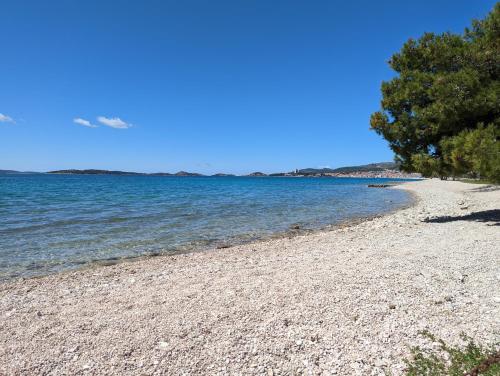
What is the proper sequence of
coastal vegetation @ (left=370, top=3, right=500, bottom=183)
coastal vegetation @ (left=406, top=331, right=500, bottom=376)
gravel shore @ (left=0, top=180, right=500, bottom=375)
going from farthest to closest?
coastal vegetation @ (left=370, top=3, right=500, bottom=183) → gravel shore @ (left=0, top=180, right=500, bottom=375) → coastal vegetation @ (left=406, top=331, right=500, bottom=376)

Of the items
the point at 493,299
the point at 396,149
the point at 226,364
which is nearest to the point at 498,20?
the point at 396,149

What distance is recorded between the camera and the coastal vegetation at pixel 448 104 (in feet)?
43.4

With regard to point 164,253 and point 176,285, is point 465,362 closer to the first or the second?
point 176,285

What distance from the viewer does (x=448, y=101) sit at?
14000 millimetres

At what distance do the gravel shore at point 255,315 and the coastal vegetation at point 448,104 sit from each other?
4.58 m

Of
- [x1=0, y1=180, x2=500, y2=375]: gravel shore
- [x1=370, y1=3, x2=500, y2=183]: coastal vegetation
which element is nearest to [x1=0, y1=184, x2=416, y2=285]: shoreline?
[x1=0, y1=180, x2=500, y2=375]: gravel shore

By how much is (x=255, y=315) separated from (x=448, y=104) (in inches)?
515

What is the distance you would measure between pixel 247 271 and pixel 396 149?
38.4 ft

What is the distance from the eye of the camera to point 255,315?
238 inches

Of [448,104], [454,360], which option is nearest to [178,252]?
[454,360]

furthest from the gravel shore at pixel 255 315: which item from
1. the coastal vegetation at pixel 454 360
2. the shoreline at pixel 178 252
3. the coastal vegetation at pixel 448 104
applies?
the coastal vegetation at pixel 448 104

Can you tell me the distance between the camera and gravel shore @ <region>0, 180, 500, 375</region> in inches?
187

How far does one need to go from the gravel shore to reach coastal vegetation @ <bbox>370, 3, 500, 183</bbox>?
15.0 feet

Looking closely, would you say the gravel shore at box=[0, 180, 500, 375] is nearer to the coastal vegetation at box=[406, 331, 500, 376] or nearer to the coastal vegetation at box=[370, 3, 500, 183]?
the coastal vegetation at box=[406, 331, 500, 376]
